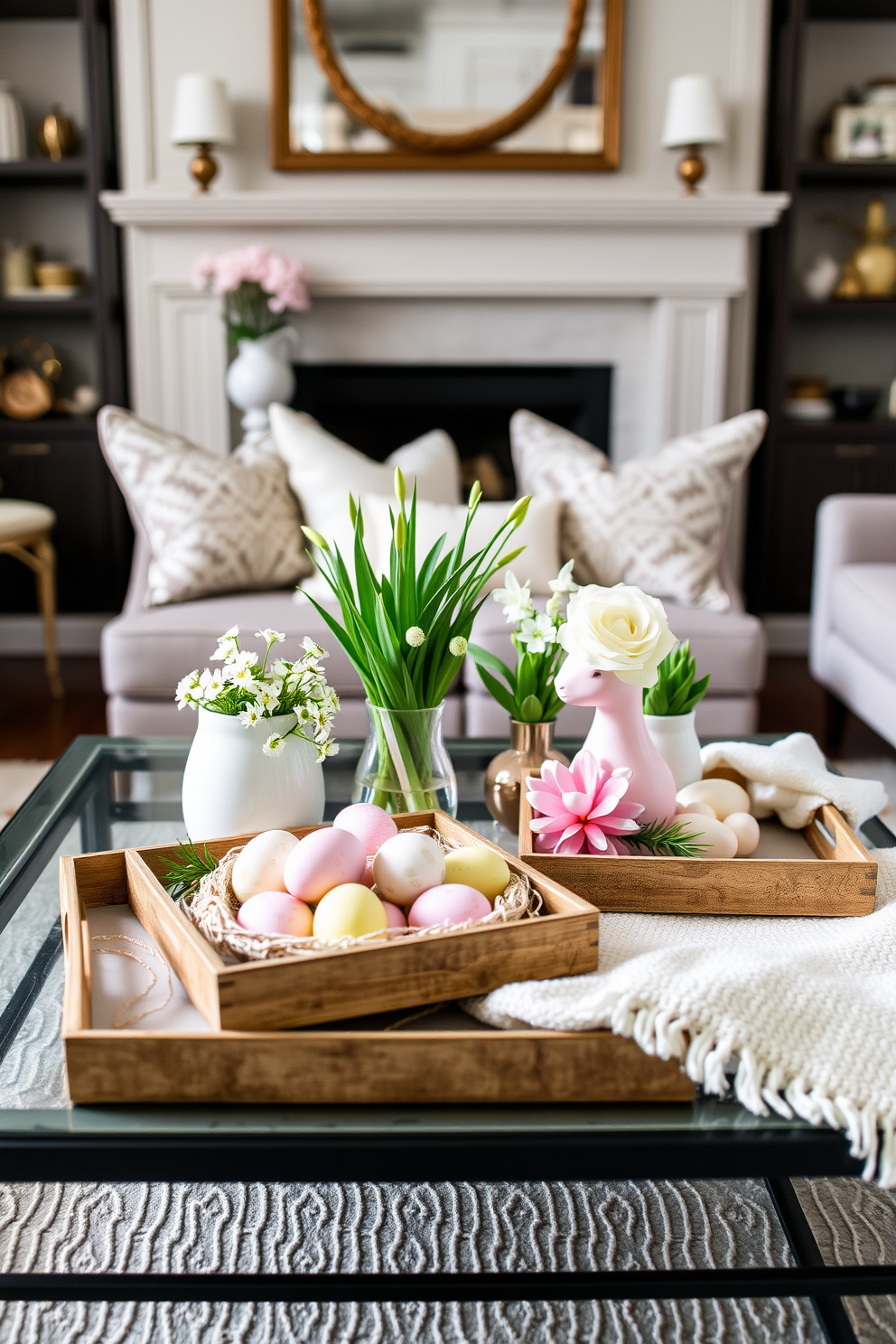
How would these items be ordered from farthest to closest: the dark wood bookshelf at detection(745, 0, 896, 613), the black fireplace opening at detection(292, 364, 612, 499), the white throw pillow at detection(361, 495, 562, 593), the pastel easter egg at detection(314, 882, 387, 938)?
the black fireplace opening at detection(292, 364, 612, 499) → the dark wood bookshelf at detection(745, 0, 896, 613) → the white throw pillow at detection(361, 495, 562, 593) → the pastel easter egg at detection(314, 882, 387, 938)

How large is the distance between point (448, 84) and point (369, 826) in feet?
10.7

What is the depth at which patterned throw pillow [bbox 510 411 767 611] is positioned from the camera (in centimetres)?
258

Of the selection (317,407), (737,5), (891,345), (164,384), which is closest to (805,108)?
(737,5)

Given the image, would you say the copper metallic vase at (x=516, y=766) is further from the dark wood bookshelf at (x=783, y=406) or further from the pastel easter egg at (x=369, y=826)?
the dark wood bookshelf at (x=783, y=406)

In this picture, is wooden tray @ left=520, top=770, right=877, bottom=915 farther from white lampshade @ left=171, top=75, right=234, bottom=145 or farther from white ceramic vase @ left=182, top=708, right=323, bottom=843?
white lampshade @ left=171, top=75, right=234, bottom=145

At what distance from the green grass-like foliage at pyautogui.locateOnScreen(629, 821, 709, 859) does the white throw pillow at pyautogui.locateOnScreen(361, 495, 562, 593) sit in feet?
4.55

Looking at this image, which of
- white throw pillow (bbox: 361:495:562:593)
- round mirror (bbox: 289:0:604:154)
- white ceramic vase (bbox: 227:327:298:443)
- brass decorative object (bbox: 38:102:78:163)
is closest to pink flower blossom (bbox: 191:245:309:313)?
white ceramic vase (bbox: 227:327:298:443)

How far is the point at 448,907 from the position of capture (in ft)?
3.03

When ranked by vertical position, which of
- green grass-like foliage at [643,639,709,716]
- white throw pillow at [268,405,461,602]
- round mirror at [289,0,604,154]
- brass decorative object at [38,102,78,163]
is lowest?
green grass-like foliage at [643,639,709,716]

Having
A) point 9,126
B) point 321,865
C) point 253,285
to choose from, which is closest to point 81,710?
point 253,285

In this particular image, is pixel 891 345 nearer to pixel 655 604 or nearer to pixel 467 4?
pixel 467 4

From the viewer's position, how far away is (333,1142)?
782 mm

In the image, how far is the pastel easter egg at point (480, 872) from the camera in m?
0.97

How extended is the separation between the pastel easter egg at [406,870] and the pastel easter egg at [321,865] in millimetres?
22
